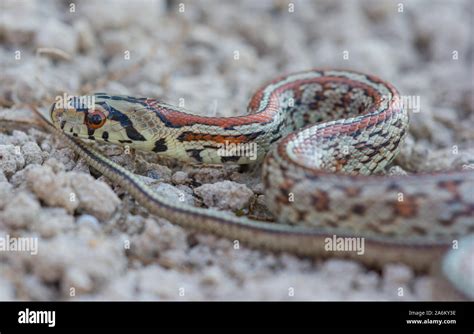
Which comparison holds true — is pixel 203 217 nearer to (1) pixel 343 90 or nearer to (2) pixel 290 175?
(2) pixel 290 175

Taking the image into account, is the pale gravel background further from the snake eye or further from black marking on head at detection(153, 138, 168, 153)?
the snake eye

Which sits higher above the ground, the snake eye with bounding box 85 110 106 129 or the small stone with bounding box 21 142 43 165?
the snake eye with bounding box 85 110 106 129

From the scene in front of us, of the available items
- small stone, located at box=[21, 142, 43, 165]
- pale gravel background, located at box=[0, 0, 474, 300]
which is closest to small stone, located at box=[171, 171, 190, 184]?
pale gravel background, located at box=[0, 0, 474, 300]

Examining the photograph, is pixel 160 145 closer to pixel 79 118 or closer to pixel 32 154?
pixel 79 118

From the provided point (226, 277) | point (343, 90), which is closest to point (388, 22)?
point (343, 90)

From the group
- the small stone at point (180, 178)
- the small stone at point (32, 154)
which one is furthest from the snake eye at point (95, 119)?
the small stone at point (180, 178)
